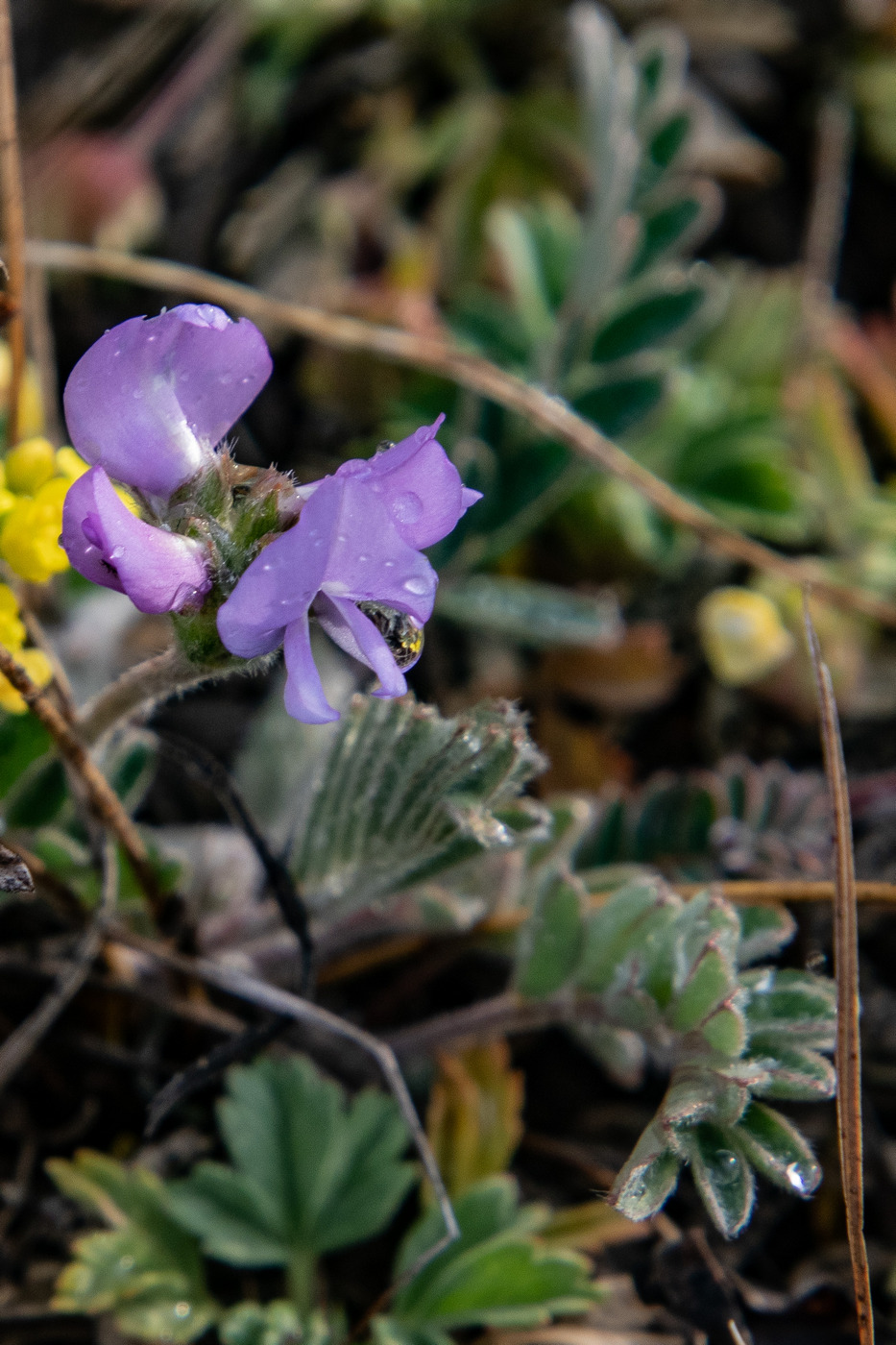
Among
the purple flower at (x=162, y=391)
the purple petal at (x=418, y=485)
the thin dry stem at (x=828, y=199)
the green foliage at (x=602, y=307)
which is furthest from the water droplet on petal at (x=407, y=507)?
the thin dry stem at (x=828, y=199)

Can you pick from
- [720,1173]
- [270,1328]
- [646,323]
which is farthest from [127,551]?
[646,323]

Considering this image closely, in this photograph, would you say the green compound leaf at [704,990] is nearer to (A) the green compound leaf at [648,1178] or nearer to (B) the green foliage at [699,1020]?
(B) the green foliage at [699,1020]

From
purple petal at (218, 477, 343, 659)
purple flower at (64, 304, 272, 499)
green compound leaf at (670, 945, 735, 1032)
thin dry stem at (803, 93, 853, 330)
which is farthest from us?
thin dry stem at (803, 93, 853, 330)

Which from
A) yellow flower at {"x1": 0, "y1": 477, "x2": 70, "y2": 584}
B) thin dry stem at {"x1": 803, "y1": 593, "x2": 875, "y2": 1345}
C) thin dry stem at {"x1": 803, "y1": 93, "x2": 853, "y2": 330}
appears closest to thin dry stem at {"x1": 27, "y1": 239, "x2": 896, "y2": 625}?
thin dry stem at {"x1": 803, "y1": 593, "x2": 875, "y2": 1345}

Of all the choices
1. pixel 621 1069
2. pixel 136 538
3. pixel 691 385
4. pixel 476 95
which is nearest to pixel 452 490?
→ pixel 136 538

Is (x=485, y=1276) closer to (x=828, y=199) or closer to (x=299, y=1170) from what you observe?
(x=299, y=1170)

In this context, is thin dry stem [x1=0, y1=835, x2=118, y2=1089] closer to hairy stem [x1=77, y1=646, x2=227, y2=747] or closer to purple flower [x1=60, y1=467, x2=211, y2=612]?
hairy stem [x1=77, y1=646, x2=227, y2=747]
